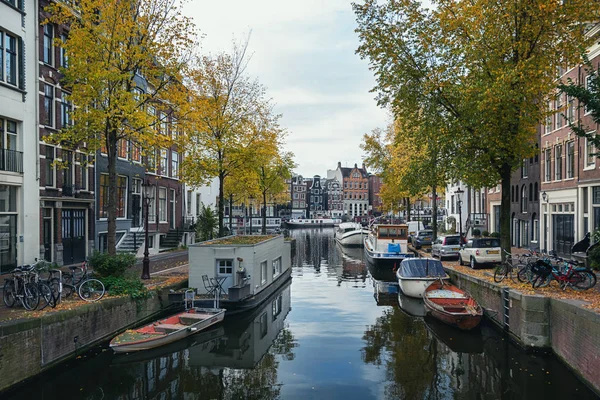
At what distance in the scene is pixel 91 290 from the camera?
15922 millimetres

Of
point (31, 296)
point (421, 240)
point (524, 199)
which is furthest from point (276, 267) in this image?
point (524, 199)

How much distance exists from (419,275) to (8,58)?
72.2 ft

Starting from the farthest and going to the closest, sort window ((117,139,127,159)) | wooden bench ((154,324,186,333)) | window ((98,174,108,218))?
window ((117,139,127,159)) < window ((98,174,108,218)) < wooden bench ((154,324,186,333))

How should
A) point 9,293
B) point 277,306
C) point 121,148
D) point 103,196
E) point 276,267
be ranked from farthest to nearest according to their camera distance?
point 121,148
point 103,196
point 276,267
point 277,306
point 9,293

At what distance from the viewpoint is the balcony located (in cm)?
2091

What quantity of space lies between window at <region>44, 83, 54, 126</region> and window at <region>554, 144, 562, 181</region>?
98.6 feet

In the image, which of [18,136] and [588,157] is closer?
[18,136]

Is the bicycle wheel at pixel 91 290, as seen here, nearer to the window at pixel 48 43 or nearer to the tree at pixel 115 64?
the tree at pixel 115 64

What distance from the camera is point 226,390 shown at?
41.1ft

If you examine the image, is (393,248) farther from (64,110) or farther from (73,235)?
(64,110)

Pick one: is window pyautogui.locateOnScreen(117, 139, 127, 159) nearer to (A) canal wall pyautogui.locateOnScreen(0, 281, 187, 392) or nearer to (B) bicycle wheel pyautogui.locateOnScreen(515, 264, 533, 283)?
(A) canal wall pyautogui.locateOnScreen(0, 281, 187, 392)

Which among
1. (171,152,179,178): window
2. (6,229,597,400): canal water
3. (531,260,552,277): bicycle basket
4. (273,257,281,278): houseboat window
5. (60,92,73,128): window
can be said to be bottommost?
(6,229,597,400): canal water

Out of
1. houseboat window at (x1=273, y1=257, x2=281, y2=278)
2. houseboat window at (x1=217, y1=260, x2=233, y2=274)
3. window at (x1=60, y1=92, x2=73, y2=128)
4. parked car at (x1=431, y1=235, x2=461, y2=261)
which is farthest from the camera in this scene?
parked car at (x1=431, y1=235, x2=461, y2=261)

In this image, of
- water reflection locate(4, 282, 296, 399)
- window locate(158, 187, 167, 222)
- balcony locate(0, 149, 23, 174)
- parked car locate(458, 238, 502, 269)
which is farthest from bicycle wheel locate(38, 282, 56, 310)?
window locate(158, 187, 167, 222)
